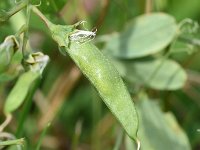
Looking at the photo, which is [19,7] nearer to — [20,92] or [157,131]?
[20,92]

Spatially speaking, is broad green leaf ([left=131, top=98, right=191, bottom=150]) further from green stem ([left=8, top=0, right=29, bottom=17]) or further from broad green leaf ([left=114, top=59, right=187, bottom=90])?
green stem ([left=8, top=0, right=29, bottom=17])

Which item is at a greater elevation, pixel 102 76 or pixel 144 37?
pixel 102 76

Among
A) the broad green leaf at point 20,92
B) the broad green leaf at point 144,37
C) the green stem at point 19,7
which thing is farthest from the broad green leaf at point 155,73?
the green stem at point 19,7

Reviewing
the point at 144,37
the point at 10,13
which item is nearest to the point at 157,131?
the point at 144,37

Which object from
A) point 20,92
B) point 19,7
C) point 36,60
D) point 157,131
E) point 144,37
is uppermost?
point 19,7

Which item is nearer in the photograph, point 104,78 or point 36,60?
point 104,78
